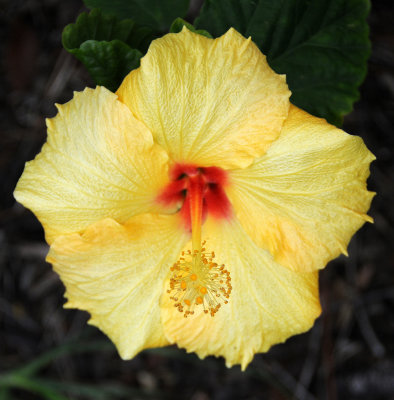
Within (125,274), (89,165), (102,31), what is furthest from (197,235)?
(102,31)

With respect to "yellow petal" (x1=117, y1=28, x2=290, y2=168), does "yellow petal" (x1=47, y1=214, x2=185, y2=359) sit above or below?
below

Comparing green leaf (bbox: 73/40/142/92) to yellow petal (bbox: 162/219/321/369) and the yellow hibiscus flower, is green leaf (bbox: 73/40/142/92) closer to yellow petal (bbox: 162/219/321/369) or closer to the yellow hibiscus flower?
the yellow hibiscus flower

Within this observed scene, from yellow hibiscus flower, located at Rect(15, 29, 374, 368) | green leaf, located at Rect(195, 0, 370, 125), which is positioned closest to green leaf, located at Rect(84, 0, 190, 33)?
green leaf, located at Rect(195, 0, 370, 125)

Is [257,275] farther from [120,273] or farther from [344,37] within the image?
[344,37]

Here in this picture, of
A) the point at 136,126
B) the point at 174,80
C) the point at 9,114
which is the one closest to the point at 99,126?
the point at 136,126

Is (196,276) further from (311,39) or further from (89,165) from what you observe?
(311,39)

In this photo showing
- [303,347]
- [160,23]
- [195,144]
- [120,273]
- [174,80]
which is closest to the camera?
[174,80]

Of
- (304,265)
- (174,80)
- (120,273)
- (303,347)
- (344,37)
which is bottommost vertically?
(303,347)
